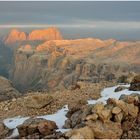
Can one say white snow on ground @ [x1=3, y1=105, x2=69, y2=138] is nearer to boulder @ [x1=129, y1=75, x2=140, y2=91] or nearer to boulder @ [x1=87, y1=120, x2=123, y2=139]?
boulder @ [x1=87, y1=120, x2=123, y2=139]

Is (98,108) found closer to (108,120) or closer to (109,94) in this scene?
(108,120)

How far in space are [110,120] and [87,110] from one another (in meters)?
1.26

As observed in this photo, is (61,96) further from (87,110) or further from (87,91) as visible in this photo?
(87,110)

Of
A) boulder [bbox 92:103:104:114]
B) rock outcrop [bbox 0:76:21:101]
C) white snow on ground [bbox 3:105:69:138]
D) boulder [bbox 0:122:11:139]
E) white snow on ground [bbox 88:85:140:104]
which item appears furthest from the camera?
rock outcrop [bbox 0:76:21:101]

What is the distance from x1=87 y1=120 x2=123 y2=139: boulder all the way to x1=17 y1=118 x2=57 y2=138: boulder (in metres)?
2.13

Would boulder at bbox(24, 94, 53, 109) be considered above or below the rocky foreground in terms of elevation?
below

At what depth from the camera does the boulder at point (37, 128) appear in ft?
65.5

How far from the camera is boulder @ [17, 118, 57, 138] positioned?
20.0m

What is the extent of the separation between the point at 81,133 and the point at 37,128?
3037mm

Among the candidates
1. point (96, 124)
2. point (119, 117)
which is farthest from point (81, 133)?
point (119, 117)

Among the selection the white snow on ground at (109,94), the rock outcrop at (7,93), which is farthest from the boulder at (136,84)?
the rock outcrop at (7,93)

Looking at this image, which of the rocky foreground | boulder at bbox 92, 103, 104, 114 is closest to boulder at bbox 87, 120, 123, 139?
the rocky foreground

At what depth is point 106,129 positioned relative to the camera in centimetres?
1864

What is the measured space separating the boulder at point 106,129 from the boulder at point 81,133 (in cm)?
38
